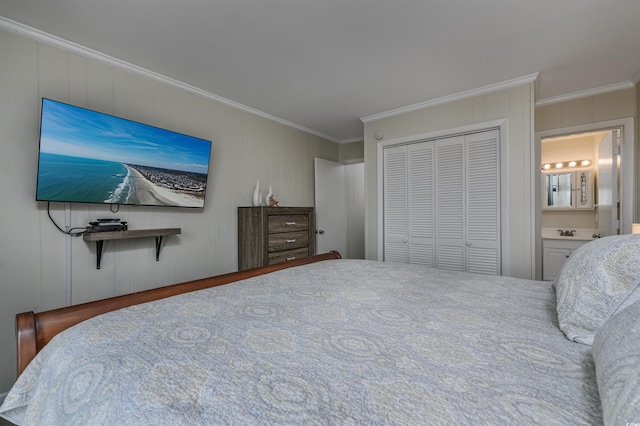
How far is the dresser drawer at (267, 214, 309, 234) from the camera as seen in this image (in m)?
3.28

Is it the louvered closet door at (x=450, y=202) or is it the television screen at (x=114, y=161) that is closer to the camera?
the television screen at (x=114, y=161)

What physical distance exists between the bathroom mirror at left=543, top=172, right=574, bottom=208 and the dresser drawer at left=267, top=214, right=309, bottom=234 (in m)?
3.88

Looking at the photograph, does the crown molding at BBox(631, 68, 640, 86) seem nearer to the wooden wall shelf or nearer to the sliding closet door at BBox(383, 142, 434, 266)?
the sliding closet door at BBox(383, 142, 434, 266)

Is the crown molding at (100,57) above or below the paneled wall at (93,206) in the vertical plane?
above

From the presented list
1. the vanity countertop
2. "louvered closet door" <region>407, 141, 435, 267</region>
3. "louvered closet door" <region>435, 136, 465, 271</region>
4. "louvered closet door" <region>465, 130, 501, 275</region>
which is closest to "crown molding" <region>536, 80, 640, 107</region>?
"louvered closet door" <region>465, 130, 501, 275</region>

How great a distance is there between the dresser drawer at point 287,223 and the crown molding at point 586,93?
3.16 metres

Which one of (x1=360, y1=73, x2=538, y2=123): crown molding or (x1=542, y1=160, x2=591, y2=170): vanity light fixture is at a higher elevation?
(x1=360, y1=73, x2=538, y2=123): crown molding

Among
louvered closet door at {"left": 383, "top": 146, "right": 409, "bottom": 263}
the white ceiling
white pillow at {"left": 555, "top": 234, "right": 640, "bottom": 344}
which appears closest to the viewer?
white pillow at {"left": 555, "top": 234, "right": 640, "bottom": 344}

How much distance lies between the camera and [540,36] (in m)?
2.13

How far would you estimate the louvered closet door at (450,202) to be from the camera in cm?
320

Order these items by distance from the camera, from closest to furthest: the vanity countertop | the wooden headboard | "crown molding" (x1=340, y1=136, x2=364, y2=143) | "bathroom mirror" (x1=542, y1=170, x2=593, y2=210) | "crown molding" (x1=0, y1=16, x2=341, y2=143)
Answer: the wooden headboard, "crown molding" (x1=0, y1=16, x2=341, y2=143), the vanity countertop, "bathroom mirror" (x1=542, y1=170, x2=593, y2=210), "crown molding" (x1=340, y1=136, x2=364, y2=143)

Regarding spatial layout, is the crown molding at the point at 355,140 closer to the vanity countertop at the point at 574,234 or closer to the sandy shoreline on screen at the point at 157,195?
the sandy shoreline on screen at the point at 157,195

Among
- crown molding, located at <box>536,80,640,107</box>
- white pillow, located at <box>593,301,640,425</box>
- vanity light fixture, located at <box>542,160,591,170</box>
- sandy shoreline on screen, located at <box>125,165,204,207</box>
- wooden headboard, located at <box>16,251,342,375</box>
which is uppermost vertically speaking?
crown molding, located at <box>536,80,640,107</box>

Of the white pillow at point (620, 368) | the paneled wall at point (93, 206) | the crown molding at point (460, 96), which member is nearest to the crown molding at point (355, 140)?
the crown molding at point (460, 96)
